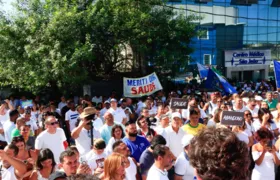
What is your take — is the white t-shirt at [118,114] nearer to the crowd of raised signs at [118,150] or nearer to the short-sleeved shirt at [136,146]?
the crowd of raised signs at [118,150]

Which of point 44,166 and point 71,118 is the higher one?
point 44,166

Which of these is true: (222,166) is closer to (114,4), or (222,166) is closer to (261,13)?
(114,4)

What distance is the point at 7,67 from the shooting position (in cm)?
1433

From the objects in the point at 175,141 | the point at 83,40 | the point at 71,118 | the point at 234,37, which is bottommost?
the point at 71,118

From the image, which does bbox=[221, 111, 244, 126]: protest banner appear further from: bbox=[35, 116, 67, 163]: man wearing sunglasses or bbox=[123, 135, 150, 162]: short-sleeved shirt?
bbox=[35, 116, 67, 163]: man wearing sunglasses

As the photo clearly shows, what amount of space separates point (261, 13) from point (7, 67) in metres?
22.4

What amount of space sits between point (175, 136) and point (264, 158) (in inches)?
59.9

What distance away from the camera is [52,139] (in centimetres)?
548

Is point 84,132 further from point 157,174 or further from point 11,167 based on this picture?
point 157,174

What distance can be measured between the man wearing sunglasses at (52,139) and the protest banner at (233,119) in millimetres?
2723


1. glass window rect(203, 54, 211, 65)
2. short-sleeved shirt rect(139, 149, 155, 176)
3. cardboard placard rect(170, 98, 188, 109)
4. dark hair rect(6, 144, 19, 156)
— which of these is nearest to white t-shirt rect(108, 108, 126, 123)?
cardboard placard rect(170, 98, 188, 109)

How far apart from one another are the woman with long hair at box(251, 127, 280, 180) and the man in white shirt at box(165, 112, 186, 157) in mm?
1333

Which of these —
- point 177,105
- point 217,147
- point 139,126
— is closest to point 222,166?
point 217,147

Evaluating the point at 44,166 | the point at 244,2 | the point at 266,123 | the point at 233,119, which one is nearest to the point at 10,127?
the point at 44,166
